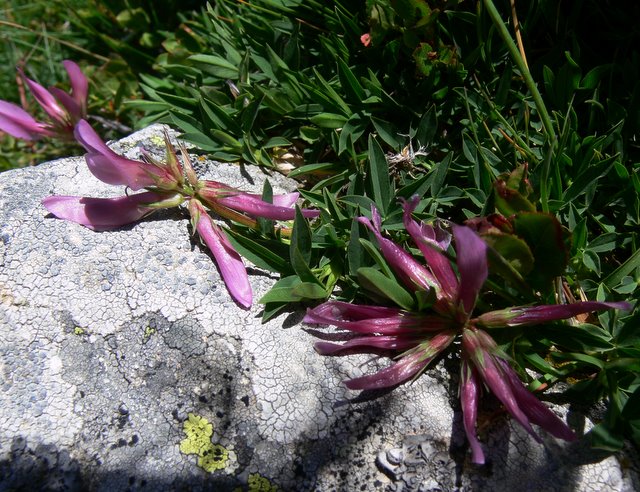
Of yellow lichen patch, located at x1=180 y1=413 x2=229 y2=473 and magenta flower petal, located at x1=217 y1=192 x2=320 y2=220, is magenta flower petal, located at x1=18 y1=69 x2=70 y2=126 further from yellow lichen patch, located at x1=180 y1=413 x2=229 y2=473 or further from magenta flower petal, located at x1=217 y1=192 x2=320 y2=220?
yellow lichen patch, located at x1=180 y1=413 x2=229 y2=473

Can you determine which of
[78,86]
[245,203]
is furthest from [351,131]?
[78,86]

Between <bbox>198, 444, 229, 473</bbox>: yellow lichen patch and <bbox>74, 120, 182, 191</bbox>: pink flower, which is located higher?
<bbox>74, 120, 182, 191</bbox>: pink flower

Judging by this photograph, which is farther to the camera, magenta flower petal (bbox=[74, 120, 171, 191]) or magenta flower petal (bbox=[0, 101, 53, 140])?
magenta flower petal (bbox=[0, 101, 53, 140])

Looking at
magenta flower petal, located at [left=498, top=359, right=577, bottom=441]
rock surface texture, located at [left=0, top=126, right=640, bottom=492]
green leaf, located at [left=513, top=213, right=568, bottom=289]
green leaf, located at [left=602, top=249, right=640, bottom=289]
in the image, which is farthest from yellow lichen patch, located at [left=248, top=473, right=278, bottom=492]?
green leaf, located at [left=602, top=249, right=640, bottom=289]

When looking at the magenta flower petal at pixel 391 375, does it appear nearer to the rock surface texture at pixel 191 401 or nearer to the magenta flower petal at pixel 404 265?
the rock surface texture at pixel 191 401

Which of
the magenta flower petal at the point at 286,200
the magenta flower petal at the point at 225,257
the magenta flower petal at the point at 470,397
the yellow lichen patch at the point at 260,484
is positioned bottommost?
the yellow lichen patch at the point at 260,484

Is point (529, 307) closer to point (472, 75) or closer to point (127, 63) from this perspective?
point (472, 75)

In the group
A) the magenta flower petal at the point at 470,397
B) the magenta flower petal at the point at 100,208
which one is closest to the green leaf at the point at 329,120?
the magenta flower petal at the point at 100,208
